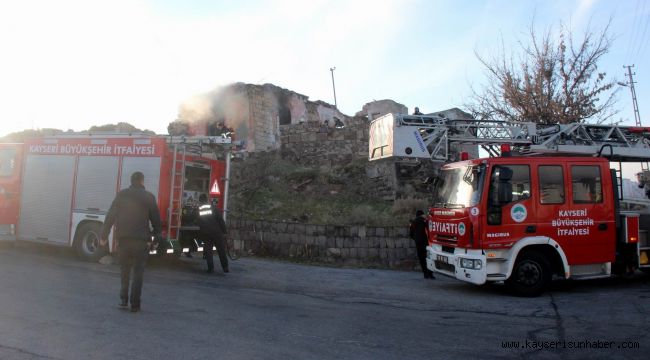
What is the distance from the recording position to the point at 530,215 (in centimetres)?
831

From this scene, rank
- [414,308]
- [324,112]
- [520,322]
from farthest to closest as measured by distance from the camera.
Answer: [324,112] < [414,308] < [520,322]

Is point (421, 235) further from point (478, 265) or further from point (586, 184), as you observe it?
point (586, 184)

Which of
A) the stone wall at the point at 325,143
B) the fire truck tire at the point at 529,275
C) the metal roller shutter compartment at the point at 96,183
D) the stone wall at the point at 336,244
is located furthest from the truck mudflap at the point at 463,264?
the stone wall at the point at 325,143

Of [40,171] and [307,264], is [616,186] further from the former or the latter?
[40,171]

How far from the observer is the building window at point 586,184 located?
8.58 metres

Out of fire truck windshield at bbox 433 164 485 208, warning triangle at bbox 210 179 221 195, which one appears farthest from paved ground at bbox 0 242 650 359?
warning triangle at bbox 210 179 221 195

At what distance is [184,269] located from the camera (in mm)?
10625

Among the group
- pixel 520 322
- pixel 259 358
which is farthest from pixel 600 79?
pixel 259 358

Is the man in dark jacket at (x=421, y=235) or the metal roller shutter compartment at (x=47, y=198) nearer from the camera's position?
the man in dark jacket at (x=421, y=235)

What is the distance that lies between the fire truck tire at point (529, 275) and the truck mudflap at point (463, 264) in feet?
2.38

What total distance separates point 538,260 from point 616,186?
2100 millimetres

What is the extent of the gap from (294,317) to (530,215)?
4.51 m

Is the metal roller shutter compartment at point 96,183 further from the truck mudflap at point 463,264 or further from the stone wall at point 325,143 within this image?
the stone wall at point 325,143

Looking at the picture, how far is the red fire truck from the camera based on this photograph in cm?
1002
